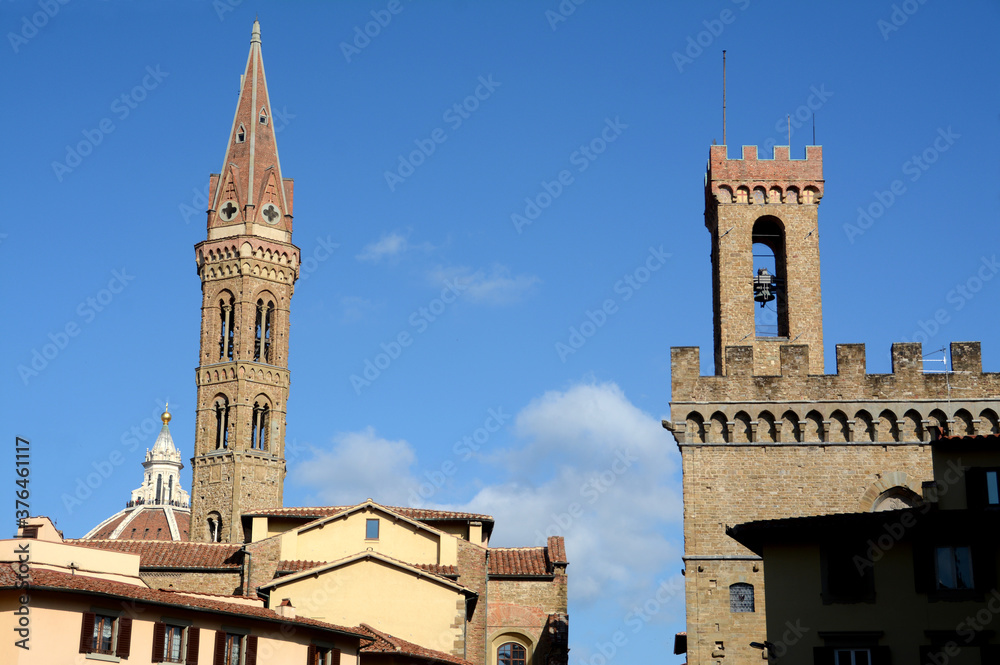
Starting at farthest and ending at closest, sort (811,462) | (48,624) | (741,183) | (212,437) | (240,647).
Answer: (212,437) → (741,183) → (811,462) → (240,647) → (48,624)

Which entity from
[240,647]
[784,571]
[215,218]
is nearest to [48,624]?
[240,647]

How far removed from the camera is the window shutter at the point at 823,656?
89.3ft

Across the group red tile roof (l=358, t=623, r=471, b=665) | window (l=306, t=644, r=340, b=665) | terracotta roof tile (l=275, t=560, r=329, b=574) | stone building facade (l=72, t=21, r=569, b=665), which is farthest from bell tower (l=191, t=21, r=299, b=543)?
window (l=306, t=644, r=340, b=665)

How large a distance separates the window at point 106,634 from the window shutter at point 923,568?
55.6 feet

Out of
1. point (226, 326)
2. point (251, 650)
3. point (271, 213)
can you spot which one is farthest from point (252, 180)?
point (251, 650)

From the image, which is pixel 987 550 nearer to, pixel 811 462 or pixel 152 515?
pixel 811 462

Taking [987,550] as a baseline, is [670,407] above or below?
above

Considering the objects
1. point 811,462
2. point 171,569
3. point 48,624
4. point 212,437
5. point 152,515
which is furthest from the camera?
point 152,515

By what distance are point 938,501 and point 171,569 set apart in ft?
87.1

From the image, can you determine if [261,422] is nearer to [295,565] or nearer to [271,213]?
[271,213]

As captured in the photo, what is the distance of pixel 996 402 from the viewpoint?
125ft

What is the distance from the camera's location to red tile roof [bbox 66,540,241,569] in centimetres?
4695

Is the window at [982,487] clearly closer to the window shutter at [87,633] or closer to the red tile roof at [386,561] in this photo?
the red tile roof at [386,561]

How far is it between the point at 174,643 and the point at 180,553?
15872 millimetres
